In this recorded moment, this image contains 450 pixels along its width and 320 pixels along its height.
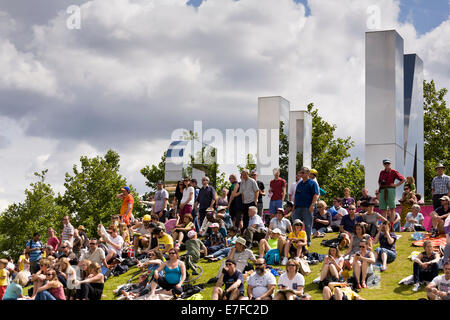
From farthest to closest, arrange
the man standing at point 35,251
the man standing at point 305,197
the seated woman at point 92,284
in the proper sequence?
the man standing at point 35,251, the man standing at point 305,197, the seated woman at point 92,284

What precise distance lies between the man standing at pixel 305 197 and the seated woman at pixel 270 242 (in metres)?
0.72

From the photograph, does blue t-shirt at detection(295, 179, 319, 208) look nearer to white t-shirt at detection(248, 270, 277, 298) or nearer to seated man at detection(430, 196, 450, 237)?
white t-shirt at detection(248, 270, 277, 298)

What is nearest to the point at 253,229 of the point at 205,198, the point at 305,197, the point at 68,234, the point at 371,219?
the point at 305,197

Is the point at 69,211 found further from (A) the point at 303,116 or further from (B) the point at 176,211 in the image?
(B) the point at 176,211

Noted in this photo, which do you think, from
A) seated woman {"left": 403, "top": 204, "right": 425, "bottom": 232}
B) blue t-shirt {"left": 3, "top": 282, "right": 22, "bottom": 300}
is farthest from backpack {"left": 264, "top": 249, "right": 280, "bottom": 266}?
blue t-shirt {"left": 3, "top": 282, "right": 22, "bottom": 300}

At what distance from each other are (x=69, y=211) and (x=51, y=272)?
30573 mm

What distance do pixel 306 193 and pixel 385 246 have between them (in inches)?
86.2

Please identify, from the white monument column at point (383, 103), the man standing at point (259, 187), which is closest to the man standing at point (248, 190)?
the man standing at point (259, 187)

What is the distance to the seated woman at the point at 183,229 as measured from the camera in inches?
584

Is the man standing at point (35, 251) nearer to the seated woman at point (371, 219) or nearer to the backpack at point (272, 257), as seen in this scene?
the backpack at point (272, 257)

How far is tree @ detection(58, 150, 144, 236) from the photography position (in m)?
40.7

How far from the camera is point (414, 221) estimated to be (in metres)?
15.6
